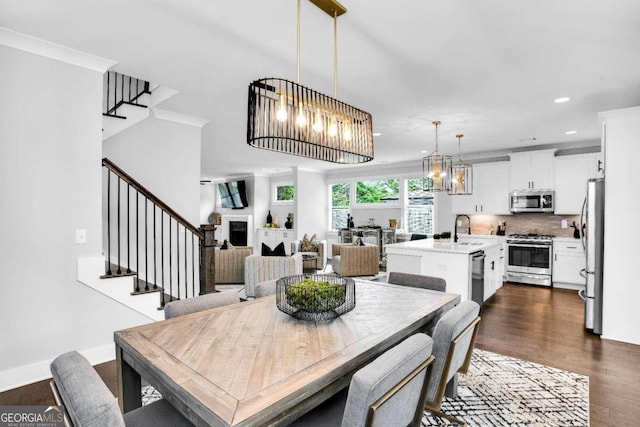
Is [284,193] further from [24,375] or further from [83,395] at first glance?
[83,395]

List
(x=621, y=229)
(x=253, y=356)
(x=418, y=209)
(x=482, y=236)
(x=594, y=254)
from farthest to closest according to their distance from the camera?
(x=418, y=209)
(x=482, y=236)
(x=594, y=254)
(x=621, y=229)
(x=253, y=356)

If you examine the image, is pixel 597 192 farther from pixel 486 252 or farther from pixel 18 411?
pixel 18 411

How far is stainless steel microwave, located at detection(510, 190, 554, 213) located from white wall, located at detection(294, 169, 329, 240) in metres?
4.89

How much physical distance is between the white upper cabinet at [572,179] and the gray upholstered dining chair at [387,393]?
6.09 meters

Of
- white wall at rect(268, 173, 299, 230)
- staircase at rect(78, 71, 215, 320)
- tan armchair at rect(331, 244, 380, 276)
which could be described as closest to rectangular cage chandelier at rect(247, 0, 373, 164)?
staircase at rect(78, 71, 215, 320)

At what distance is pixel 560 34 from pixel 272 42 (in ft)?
6.83

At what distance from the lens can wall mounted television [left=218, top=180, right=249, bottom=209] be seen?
10961mm

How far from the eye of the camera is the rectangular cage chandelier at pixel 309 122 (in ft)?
6.23

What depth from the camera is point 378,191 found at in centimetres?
909

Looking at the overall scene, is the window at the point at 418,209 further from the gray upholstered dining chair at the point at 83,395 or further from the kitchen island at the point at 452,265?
the gray upholstered dining chair at the point at 83,395

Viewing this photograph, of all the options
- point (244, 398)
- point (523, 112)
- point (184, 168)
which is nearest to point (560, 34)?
point (523, 112)

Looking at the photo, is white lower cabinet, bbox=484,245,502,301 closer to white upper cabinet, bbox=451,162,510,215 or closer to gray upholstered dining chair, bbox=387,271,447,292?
white upper cabinet, bbox=451,162,510,215

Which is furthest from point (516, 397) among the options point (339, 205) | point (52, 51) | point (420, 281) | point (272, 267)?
point (339, 205)

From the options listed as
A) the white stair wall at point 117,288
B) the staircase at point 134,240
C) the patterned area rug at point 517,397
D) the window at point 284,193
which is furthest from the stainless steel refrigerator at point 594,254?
the window at point 284,193
